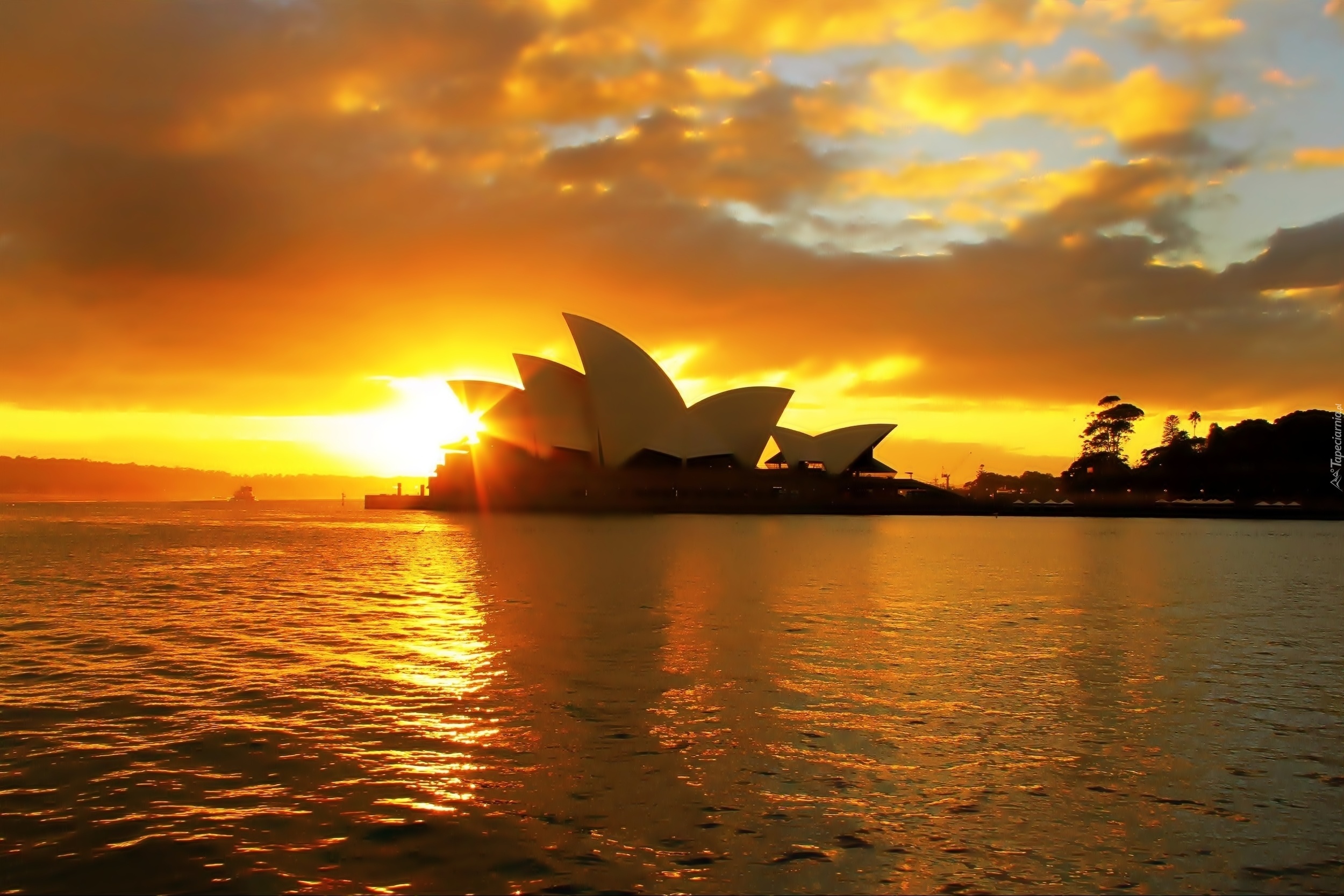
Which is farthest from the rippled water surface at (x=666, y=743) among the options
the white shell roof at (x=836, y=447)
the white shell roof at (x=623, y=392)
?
the white shell roof at (x=836, y=447)

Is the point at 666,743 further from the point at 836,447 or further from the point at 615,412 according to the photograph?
the point at 836,447

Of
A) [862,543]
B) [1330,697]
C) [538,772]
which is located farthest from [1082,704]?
[862,543]

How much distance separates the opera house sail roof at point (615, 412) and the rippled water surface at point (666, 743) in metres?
49.3

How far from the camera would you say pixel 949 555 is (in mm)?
30578

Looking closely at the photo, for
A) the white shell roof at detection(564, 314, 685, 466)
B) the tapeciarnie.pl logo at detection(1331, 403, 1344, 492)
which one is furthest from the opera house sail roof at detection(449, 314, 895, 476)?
the tapeciarnie.pl logo at detection(1331, 403, 1344, 492)

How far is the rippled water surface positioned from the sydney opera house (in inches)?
2017

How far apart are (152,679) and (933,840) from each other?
7840mm

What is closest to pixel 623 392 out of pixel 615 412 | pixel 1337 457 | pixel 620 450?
pixel 615 412

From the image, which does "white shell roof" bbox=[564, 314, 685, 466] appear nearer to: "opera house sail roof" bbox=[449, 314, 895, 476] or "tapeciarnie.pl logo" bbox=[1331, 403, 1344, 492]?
"opera house sail roof" bbox=[449, 314, 895, 476]

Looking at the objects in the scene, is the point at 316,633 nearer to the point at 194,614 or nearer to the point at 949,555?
the point at 194,614

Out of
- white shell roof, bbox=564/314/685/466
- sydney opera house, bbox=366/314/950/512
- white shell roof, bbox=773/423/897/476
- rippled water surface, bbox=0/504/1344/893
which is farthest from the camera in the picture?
white shell roof, bbox=773/423/897/476

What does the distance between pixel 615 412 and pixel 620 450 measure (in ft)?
11.5

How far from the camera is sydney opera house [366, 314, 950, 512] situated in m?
68.7

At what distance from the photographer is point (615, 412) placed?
223 feet
